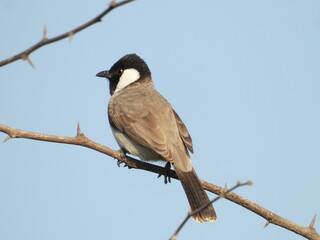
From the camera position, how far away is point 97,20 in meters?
2.35

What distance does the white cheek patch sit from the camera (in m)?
7.30

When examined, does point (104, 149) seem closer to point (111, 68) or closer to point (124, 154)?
point (124, 154)

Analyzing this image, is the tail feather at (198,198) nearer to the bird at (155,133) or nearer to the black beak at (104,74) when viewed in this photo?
the bird at (155,133)

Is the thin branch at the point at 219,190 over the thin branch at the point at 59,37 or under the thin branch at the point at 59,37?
under

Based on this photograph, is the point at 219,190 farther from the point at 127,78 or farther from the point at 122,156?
the point at 127,78

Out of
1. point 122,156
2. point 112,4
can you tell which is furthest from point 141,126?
point 112,4

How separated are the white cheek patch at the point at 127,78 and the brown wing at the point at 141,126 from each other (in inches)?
37.7

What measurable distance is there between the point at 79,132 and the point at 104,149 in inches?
17.2

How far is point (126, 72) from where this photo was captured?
7.36 metres

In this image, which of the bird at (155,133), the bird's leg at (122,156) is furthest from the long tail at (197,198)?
the bird's leg at (122,156)

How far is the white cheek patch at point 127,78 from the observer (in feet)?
24.0

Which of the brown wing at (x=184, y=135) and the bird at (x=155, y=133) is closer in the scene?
the bird at (x=155, y=133)

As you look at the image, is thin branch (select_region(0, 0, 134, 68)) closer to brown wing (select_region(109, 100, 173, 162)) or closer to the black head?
brown wing (select_region(109, 100, 173, 162))

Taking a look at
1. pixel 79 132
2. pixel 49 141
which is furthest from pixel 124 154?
pixel 49 141
